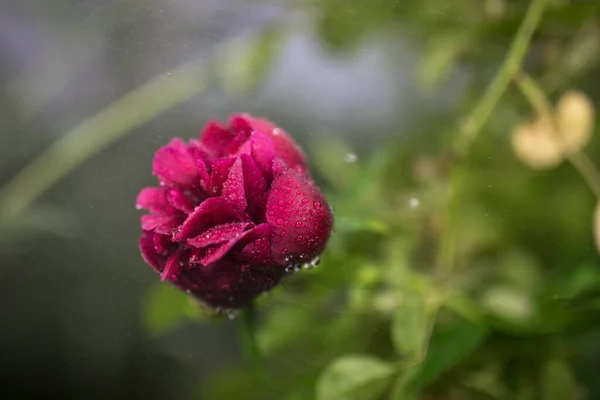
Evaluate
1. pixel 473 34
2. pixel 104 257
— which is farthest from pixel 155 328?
pixel 473 34

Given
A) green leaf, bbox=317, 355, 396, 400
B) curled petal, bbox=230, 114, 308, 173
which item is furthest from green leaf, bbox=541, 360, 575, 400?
curled petal, bbox=230, 114, 308, 173

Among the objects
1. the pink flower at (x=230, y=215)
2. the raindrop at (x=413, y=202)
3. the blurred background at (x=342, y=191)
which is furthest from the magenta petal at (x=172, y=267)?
the raindrop at (x=413, y=202)

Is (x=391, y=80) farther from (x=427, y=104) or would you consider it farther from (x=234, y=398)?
(x=234, y=398)

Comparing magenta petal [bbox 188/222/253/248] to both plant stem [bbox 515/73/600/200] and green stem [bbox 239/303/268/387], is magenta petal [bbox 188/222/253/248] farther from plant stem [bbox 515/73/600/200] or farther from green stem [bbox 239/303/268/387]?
plant stem [bbox 515/73/600/200]

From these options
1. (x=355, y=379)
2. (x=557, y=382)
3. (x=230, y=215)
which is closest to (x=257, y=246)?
(x=230, y=215)

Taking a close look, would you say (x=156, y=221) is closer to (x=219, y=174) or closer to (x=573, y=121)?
(x=219, y=174)

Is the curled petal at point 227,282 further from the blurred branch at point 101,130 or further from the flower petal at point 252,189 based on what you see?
the blurred branch at point 101,130

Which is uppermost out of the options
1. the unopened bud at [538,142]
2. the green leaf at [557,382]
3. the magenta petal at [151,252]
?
the magenta petal at [151,252]
